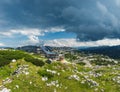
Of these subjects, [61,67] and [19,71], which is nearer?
[19,71]

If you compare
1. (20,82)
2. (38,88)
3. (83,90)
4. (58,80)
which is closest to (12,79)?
(20,82)

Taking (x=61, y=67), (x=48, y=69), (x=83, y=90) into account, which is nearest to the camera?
(x=83, y=90)

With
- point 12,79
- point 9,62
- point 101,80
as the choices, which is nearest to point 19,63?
point 9,62

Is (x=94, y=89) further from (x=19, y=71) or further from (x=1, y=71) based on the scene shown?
(x=1, y=71)

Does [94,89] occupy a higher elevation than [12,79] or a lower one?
lower

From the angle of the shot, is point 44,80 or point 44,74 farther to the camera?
point 44,74

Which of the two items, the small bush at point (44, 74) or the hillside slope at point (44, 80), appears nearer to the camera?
the hillside slope at point (44, 80)

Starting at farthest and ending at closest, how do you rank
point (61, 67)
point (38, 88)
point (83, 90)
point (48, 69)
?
point (61, 67)
point (48, 69)
point (83, 90)
point (38, 88)

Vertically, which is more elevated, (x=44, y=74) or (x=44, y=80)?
(x=44, y=74)

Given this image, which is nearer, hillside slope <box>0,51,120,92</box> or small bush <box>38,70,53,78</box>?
hillside slope <box>0,51,120,92</box>
